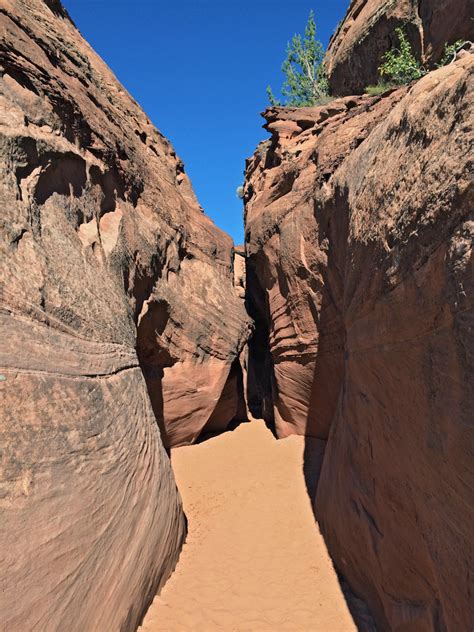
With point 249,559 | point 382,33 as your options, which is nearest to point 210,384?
point 249,559

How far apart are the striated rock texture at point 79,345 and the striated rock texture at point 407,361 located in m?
2.23

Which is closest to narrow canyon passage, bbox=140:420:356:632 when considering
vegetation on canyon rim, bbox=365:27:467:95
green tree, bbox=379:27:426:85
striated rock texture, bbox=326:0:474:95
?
vegetation on canyon rim, bbox=365:27:467:95

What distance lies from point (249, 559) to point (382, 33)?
1365 cm

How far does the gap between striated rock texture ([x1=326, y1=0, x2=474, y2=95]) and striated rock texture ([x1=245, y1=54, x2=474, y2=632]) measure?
16.0ft

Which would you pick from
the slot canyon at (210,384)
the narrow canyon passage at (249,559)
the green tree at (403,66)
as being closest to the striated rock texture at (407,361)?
the slot canyon at (210,384)

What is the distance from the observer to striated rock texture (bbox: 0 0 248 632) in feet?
8.98

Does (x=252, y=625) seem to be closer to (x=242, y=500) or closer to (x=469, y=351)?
(x=242, y=500)

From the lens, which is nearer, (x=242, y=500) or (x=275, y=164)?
(x=242, y=500)

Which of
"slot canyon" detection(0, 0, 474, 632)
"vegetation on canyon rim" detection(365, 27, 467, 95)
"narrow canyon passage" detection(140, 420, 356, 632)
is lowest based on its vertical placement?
"narrow canyon passage" detection(140, 420, 356, 632)

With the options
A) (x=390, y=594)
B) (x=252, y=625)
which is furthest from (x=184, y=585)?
(x=390, y=594)

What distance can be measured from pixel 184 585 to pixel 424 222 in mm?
4432

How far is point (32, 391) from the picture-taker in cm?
301

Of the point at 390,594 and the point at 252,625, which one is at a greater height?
the point at 390,594

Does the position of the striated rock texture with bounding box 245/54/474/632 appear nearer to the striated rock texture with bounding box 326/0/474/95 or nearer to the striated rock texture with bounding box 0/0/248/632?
the striated rock texture with bounding box 0/0/248/632
